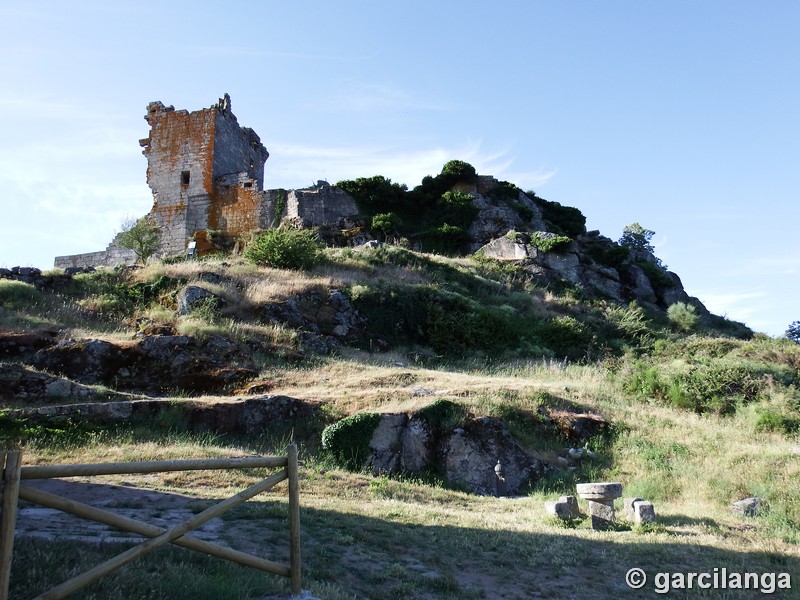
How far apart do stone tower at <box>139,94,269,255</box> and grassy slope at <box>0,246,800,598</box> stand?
10.1 metres

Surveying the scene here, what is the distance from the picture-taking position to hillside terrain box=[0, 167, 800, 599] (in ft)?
20.0

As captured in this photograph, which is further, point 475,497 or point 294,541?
point 475,497

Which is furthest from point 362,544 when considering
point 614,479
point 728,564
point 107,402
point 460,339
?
point 460,339

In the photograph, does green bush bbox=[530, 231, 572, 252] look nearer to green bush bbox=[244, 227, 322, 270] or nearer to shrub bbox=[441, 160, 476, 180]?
shrub bbox=[441, 160, 476, 180]

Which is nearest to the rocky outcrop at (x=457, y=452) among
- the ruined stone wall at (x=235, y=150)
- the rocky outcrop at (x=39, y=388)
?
the rocky outcrop at (x=39, y=388)

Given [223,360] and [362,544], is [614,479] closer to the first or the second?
[362,544]

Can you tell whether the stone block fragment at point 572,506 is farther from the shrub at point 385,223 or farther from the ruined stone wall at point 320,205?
the ruined stone wall at point 320,205

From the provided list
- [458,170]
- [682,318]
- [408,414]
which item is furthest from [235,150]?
[408,414]

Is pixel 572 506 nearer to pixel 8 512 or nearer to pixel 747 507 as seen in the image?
pixel 747 507

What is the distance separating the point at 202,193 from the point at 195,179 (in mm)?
776

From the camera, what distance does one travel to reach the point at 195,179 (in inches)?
1156

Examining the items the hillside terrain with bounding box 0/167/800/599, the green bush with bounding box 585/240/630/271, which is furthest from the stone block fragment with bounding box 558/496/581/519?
the green bush with bounding box 585/240/630/271

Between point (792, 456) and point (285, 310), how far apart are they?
12.6 metres

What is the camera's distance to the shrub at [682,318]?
2572 centimetres
